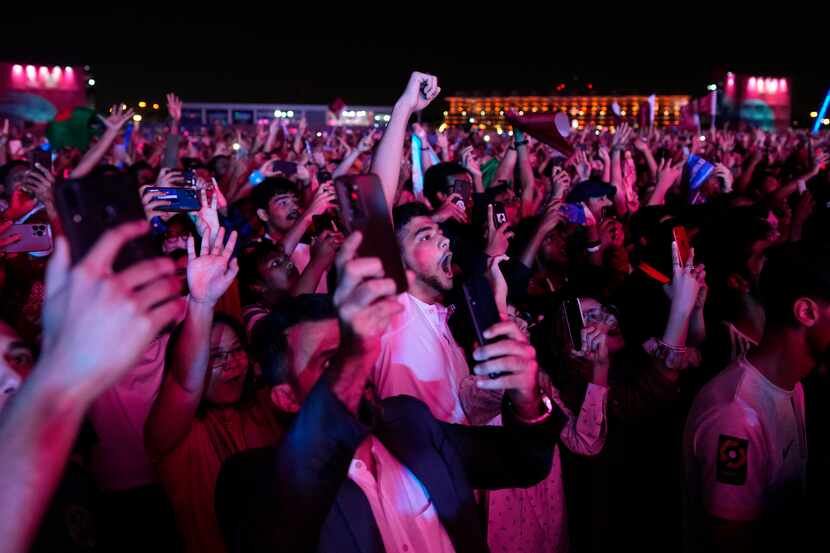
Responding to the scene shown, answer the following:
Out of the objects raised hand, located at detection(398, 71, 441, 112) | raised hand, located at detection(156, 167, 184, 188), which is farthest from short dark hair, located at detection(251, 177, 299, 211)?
raised hand, located at detection(398, 71, 441, 112)

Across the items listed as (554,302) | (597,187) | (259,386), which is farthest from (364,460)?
(597,187)

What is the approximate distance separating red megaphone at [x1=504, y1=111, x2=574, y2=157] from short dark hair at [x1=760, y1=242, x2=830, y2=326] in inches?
119

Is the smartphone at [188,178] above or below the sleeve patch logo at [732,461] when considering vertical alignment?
above

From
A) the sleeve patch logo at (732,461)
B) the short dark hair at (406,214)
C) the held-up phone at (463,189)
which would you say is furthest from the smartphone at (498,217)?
the sleeve patch logo at (732,461)

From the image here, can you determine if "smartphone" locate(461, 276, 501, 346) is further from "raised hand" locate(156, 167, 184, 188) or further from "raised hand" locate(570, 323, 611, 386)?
"raised hand" locate(156, 167, 184, 188)

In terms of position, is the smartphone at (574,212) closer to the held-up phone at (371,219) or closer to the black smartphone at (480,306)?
the black smartphone at (480,306)

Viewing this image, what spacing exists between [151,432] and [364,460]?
0.91 meters

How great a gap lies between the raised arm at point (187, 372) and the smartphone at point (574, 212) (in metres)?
3.82

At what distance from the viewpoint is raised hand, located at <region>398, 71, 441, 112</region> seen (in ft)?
10.2

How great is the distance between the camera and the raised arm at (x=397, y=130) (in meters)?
2.95

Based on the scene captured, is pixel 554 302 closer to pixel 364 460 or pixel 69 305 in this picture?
pixel 364 460

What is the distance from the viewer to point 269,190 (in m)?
5.70

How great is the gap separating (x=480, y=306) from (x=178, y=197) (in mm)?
2265

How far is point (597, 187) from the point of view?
6594mm
